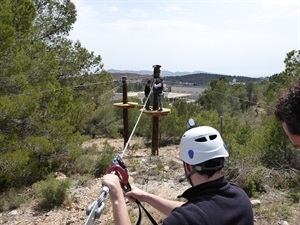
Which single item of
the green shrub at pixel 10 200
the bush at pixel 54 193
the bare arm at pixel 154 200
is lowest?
the green shrub at pixel 10 200

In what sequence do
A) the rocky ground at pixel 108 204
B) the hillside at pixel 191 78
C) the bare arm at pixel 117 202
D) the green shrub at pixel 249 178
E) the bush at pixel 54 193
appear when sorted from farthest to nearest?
the hillside at pixel 191 78
the bush at pixel 54 193
the green shrub at pixel 249 178
the rocky ground at pixel 108 204
the bare arm at pixel 117 202

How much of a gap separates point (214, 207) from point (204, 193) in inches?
2.6

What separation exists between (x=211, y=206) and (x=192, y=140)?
0.95 feet

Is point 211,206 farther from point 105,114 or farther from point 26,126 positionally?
point 105,114

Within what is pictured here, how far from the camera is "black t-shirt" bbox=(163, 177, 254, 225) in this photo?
3.51ft

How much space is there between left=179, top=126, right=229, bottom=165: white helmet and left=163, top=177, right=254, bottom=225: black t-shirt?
99 millimetres

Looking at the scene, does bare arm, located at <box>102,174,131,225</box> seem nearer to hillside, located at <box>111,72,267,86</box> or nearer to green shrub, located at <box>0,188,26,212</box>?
green shrub, located at <box>0,188,26,212</box>

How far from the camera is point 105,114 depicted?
47.8ft

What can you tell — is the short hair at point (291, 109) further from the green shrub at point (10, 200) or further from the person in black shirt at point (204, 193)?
the green shrub at point (10, 200)

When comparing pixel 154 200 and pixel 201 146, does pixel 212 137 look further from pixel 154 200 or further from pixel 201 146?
pixel 154 200

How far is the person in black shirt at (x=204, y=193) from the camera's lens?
3.57ft

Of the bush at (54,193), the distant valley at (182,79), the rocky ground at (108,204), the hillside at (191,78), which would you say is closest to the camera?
the rocky ground at (108,204)

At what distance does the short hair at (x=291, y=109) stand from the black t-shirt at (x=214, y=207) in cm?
31

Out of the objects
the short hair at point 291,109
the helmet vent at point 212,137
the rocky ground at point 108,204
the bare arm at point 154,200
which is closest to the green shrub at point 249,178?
the rocky ground at point 108,204
